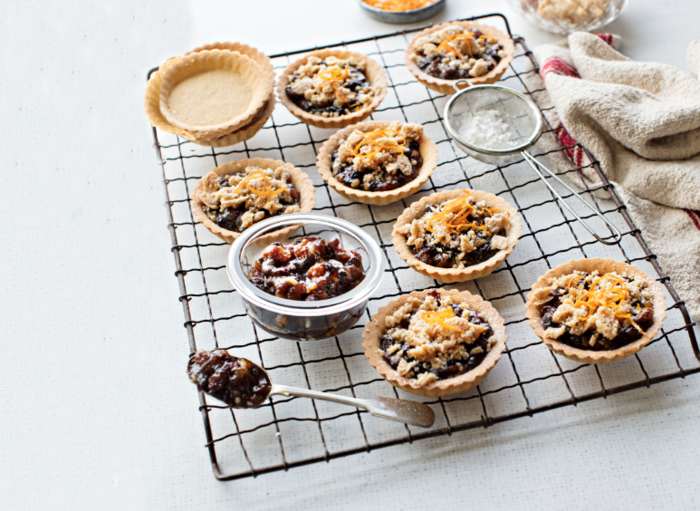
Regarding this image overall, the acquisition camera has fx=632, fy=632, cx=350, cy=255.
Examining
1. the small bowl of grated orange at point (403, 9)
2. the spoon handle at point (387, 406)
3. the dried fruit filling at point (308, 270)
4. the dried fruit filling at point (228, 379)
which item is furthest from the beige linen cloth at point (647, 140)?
the dried fruit filling at point (228, 379)

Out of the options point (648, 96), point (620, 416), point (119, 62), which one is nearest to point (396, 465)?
point (620, 416)

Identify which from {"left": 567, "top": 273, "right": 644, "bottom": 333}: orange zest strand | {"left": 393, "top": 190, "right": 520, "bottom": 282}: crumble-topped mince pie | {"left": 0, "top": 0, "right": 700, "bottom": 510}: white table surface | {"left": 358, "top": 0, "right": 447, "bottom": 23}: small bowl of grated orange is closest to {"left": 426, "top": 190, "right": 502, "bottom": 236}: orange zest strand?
{"left": 393, "top": 190, "right": 520, "bottom": 282}: crumble-topped mince pie

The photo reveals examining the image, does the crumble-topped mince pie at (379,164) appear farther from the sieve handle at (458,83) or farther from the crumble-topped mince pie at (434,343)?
the crumble-topped mince pie at (434,343)

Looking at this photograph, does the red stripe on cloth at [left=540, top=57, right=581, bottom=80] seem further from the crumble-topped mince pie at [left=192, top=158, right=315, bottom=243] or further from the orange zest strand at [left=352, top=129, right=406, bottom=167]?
the crumble-topped mince pie at [left=192, top=158, right=315, bottom=243]

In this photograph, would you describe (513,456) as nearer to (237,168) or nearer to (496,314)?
(496,314)

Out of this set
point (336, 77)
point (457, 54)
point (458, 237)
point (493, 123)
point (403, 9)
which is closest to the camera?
point (458, 237)

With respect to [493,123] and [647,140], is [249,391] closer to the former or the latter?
[493,123]

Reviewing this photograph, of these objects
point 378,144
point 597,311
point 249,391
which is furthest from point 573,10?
point 249,391
